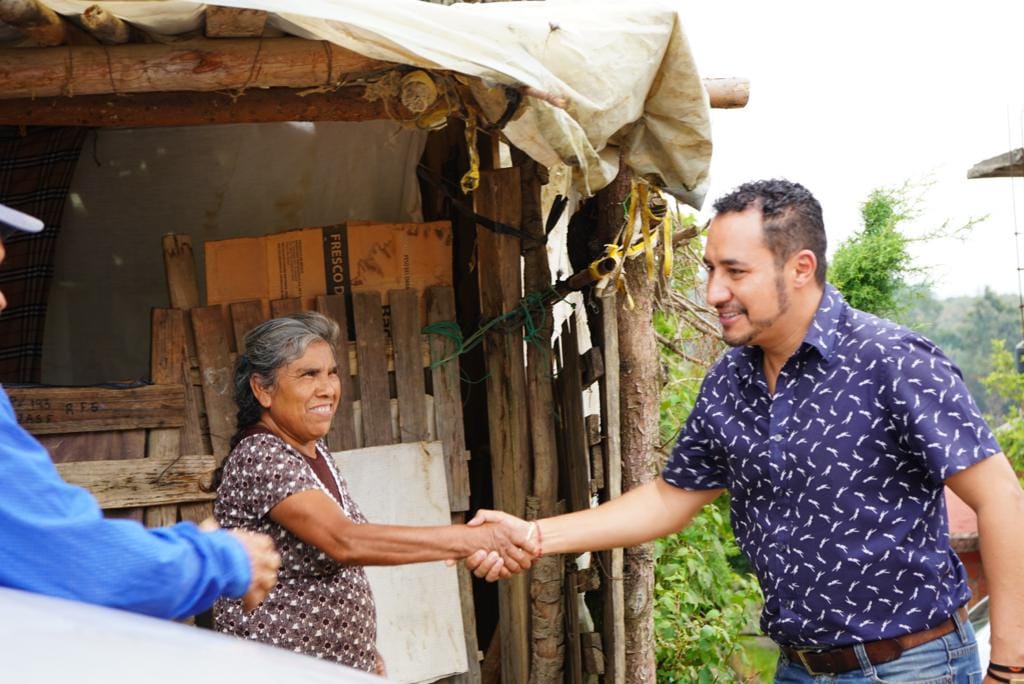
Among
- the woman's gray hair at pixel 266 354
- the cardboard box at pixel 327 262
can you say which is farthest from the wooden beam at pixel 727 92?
the woman's gray hair at pixel 266 354

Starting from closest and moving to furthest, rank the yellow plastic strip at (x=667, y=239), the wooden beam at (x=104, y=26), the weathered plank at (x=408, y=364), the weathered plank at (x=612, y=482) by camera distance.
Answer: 1. the wooden beam at (x=104, y=26)
2. the yellow plastic strip at (x=667, y=239)
3. the weathered plank at (x=612, y=482)
4. the weathered plank at (x=408, y=364)

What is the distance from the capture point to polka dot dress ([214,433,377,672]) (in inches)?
139

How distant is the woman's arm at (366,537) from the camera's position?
3.47m

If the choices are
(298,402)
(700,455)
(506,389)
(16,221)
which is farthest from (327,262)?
(16,221)

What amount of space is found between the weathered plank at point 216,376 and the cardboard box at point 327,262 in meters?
0.18

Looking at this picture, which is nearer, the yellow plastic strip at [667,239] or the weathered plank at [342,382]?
the yellow plastic strip at [667,239]

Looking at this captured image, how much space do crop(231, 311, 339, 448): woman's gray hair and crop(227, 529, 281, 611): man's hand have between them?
3.50ft

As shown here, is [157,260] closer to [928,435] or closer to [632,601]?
[632,601]

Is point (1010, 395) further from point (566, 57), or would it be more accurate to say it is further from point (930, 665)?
point (930, 665)

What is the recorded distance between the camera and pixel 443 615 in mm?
5121

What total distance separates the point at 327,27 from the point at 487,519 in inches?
66.4

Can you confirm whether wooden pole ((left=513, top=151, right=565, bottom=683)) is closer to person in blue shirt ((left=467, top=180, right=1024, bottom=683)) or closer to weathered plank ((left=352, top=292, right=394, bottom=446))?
weathered plank ((left=352, top=292, right=394, bottom=446))

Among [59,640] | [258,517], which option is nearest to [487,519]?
[258,517]

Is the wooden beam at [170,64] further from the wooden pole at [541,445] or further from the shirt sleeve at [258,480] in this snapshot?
the wooden pole at [541,445]
